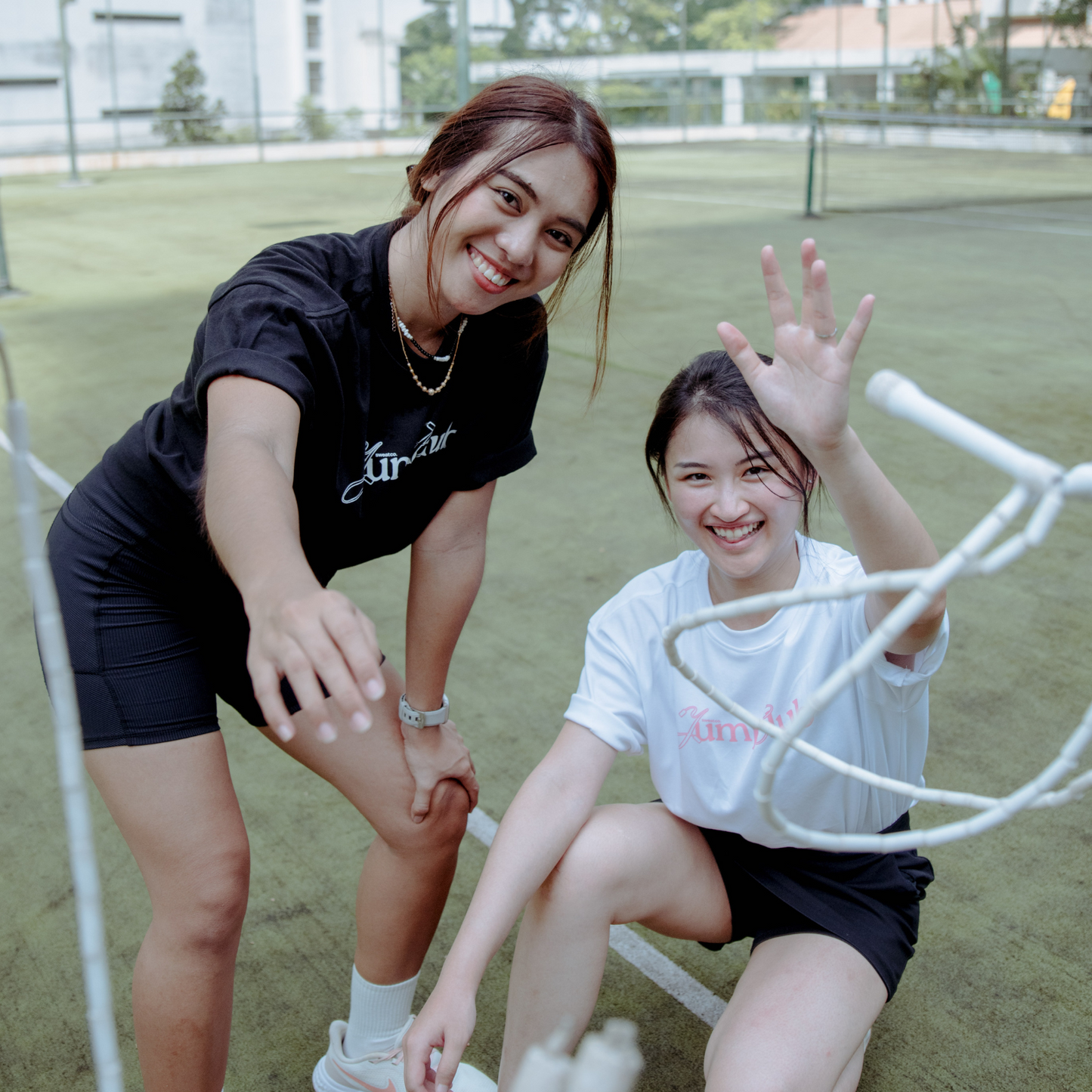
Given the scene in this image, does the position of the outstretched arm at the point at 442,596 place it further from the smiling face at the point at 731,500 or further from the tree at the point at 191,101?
the tree at the point at 191,101

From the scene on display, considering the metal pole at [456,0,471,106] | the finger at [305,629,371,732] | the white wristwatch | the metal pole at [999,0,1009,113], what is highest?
the metal pole at [999,0,1009,113]

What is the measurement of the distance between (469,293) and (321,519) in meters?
0.36

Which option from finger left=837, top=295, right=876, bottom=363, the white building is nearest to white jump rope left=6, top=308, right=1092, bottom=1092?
finger left=837, top=295, right=876, bottom=363

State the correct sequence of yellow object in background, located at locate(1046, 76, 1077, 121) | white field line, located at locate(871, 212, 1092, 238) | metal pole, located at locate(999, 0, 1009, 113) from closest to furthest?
white field line, located at locate(871, 212, 1092, 238), yellow object in background, located at locate(1046, 76, 1077, 121), metal pole, located at locate(999, 0, 1009, 113)

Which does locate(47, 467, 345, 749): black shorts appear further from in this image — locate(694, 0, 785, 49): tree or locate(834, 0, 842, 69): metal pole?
locate(694, 0, 785, 49): tree

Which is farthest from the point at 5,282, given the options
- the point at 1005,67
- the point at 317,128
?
the point at 1005,67

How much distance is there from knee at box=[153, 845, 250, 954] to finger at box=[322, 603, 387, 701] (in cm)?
79

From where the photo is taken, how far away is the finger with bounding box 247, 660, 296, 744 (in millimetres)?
792

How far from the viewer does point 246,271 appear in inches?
56.8

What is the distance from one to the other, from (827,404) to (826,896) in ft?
2.38

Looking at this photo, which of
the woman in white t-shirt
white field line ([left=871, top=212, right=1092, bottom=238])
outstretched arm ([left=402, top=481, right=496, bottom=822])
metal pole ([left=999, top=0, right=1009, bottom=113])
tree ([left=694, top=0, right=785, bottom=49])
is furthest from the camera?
tree ([left=694, top=0, right=785, bottom=49])

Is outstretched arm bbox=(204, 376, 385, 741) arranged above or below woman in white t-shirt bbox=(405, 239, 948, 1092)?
above

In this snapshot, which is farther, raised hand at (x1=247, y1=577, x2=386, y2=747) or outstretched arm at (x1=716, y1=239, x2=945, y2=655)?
outstretched arm at (x1=716, y1=239, x2=945, y2=655)

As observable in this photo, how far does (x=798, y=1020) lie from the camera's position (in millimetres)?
1428
